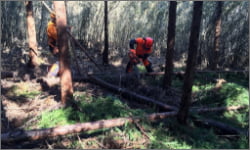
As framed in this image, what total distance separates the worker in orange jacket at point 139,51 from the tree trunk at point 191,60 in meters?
3.85

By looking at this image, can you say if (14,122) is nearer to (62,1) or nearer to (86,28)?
(62,1)

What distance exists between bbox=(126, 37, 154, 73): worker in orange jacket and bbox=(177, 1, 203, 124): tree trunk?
385 centimetres

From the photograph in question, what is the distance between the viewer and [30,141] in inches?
164

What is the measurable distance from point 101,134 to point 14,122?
1.94m

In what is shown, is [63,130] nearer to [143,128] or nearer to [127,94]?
[143,128]

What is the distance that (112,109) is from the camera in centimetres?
541

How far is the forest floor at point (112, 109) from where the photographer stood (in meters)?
4.21

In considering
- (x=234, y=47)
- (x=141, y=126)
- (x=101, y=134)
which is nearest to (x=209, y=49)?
(x=234, y=47)

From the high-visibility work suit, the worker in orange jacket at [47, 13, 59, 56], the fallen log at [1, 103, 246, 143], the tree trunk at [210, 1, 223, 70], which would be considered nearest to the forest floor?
the fallen log at [1, 103, 246, 143]

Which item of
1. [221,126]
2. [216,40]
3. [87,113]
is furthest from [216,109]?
[216,40]

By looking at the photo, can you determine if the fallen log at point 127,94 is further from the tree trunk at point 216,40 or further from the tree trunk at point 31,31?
the tree trunk at point 216,40

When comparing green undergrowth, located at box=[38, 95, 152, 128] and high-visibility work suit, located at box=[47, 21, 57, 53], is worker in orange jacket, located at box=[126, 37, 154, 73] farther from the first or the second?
green undergrowth, located at box=[38, 95, 152, 128]

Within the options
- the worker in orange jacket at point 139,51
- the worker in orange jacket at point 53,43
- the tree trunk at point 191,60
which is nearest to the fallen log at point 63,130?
the tree trunk at point 191,60

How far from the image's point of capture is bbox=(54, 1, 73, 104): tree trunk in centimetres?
510
